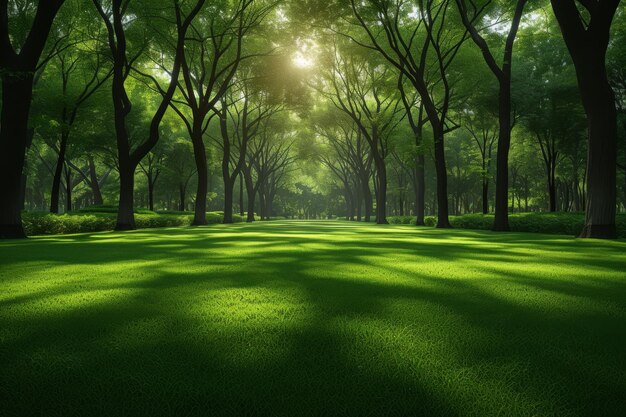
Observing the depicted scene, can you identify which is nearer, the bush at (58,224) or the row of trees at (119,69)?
the row of trees at (119,69)

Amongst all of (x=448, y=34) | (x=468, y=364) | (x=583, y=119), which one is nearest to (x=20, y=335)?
(x=468, y=364)

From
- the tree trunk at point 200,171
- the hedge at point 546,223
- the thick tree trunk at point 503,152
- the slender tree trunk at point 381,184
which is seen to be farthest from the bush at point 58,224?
the slender tree trunk at point 381,184

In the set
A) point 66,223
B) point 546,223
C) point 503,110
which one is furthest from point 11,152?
point 546,223

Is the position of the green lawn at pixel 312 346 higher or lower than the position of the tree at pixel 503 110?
lower

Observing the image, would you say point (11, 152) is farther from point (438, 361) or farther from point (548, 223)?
point (548, 223)

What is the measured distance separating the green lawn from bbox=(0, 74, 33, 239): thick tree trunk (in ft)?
30.6

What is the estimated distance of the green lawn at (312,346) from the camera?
1774 mm

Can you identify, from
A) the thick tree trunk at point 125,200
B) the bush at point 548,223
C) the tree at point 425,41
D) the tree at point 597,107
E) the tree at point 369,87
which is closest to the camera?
the tree at point 597,107

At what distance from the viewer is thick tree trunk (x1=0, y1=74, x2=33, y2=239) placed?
11672mm

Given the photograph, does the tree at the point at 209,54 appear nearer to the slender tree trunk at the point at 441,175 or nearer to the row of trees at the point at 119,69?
the row of trees at the point at 119,69

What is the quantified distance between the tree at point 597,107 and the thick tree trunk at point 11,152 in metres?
17.3

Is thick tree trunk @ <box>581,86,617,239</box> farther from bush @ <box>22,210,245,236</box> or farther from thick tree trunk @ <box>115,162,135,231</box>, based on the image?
bush @ <box>22,210,245,236</box>

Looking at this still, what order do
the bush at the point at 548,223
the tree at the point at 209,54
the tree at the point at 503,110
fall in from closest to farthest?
the bush at the point at 548,223 → the tree at the point at 503,110 → the tree at the point at 209,54

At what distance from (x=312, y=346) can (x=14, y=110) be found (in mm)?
14230
